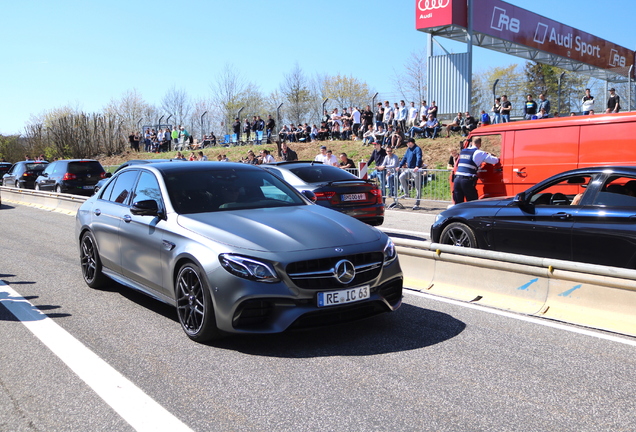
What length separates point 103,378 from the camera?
14.9 ft

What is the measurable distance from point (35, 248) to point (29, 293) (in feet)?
14.8

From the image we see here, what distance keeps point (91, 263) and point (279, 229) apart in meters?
3.38

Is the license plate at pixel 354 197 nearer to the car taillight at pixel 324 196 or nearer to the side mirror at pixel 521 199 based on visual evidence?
the car taillight at pixel 324 196

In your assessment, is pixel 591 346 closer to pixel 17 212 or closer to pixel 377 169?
pixel 377 169

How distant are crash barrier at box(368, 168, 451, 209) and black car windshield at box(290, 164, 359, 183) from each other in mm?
6503

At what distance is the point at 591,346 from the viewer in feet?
16.8

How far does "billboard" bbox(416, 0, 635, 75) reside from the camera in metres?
28.0

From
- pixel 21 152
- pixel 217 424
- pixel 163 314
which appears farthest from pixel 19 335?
pixel 21 152

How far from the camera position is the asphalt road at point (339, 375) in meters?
3.77

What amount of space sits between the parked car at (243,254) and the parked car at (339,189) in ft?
15.1

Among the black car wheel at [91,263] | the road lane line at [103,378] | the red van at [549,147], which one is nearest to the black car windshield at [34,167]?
the red van at [549,147]

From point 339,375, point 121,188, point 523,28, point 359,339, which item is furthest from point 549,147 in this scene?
point 523,28

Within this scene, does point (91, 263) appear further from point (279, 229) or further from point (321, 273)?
point (321, 273)

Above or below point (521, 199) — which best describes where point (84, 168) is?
below
